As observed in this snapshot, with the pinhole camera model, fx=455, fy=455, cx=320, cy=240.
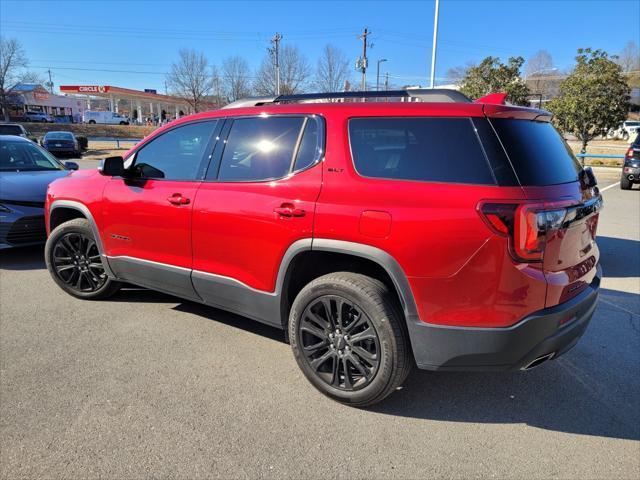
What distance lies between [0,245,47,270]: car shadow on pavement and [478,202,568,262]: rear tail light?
5.62 m

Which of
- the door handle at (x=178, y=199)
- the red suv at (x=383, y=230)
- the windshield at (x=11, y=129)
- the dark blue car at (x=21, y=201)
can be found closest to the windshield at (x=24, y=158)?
the dark blue car at (x=21, y=201)

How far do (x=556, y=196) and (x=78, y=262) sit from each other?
169 inches

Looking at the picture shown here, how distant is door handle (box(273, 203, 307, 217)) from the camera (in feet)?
9.39

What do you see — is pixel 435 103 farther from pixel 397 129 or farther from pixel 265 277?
pixel 265 277

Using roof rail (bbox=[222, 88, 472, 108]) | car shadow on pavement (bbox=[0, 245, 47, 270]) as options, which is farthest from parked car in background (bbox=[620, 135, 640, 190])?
car shadow on pavement (bbox=[0, 245, 47, 270])

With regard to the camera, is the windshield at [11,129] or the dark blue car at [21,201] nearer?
the dark blue car at [21,201]

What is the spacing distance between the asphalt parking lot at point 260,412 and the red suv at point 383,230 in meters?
0.36

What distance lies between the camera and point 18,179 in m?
6.04

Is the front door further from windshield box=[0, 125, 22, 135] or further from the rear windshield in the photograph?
windshield box=[0, 125, 22, 135]

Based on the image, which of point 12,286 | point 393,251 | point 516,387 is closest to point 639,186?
point 516,387

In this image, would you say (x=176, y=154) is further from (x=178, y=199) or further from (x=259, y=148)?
(x=259, y=148)

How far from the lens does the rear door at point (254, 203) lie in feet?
9.61

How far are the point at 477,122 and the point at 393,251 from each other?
0.82 m

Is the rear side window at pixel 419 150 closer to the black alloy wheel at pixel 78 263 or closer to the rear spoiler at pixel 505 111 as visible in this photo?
the rear spoiler at pixel 505 111
